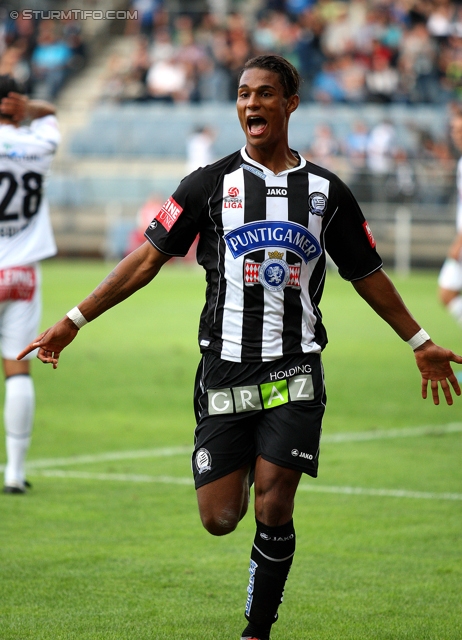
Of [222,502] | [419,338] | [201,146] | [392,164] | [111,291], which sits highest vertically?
[201,146]

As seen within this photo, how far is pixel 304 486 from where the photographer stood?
25.5 ft

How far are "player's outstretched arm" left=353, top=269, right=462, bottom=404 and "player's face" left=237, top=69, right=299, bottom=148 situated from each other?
757mm

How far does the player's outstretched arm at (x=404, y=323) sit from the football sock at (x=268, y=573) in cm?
89

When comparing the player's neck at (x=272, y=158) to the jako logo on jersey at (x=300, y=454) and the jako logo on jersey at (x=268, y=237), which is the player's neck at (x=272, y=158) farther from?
the jako logo on jersey at (x=300, y=454)

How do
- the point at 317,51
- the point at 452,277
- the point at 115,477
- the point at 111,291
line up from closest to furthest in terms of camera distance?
the point at 111,291, the point at 115,477, the point at 452,277, the point at 317,51

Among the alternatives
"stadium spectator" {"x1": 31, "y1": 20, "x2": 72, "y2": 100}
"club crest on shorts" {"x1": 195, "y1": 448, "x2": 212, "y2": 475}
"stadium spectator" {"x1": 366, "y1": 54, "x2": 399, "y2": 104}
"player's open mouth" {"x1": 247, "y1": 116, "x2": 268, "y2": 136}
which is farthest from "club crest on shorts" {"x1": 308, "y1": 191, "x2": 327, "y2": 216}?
"stadium spectator" {"x1": 31, "y1": 20, "x2": 72, "y2": 100}

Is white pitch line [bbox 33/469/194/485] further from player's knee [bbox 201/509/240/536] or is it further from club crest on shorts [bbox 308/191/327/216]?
club crest on shorts [bbox 308/191/327/216]

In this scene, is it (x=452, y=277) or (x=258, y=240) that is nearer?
(x=258, y=240)

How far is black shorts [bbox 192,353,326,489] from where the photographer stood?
4504mm

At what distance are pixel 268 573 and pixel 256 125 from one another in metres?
1.82

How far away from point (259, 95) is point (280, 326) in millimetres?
946

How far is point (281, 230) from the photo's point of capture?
14.9 ft

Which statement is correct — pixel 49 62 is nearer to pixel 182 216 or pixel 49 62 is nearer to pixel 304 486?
pixel 304 486

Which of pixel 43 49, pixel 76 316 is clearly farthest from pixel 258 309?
pixel 43 49
